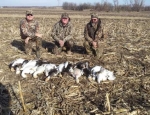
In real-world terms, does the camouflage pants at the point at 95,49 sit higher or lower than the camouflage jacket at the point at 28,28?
lower

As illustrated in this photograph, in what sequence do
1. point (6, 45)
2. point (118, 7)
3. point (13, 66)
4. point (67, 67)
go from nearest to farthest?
1. point (67, 67)
2. point (13, 66)
3. point (6, 45)
4. point (118, 7)

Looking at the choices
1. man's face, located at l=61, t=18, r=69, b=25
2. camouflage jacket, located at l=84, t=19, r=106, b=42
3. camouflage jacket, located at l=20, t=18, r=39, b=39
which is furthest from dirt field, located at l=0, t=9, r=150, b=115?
man's face, located at l=61, t=18, r=69, b=25

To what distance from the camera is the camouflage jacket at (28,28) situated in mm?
8281

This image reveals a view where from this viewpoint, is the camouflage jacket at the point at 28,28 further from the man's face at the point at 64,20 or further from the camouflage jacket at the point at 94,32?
the camouflage jacket at the point at 94,32

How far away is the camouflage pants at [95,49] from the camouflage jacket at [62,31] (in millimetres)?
653

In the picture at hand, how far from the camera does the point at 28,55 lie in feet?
26.7

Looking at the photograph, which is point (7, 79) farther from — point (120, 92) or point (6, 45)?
point (6, 45)

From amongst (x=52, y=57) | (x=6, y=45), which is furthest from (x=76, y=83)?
(x=6, y=45)

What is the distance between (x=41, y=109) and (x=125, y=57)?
390cm

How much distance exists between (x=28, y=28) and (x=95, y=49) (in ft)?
7.69

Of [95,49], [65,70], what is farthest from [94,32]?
[65,70]

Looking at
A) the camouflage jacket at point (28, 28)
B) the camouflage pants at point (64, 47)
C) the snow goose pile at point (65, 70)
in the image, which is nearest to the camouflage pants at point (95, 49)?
the camouflage pants at point (64, 47)

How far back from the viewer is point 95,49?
7.86m

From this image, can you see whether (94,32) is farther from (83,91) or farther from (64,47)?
(83,91)
